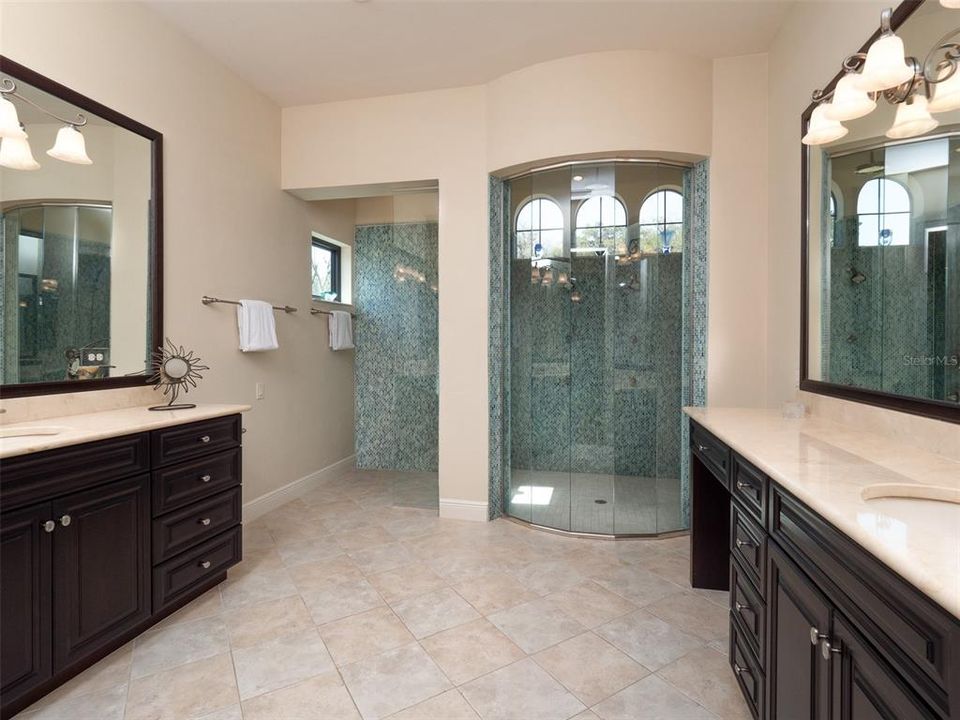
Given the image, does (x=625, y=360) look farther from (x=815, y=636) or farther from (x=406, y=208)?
(x=815, y=636)

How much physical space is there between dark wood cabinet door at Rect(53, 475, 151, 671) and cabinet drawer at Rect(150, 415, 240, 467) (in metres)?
0.12

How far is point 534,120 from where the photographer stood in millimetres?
3166

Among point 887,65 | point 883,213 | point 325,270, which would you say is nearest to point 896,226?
point 883,213

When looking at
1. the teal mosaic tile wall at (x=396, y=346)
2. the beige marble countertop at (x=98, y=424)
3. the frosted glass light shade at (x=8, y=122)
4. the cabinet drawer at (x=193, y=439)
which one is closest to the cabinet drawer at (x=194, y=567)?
the cabinet drawer at (x=193, y=439)

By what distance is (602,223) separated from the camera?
3.26m

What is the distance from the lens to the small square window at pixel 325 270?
4199mm

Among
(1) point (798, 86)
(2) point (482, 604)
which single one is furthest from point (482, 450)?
(1) point (798, 86)

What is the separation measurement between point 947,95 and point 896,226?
44cm

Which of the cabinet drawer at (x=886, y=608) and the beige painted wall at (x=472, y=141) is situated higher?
the beige painted wall at (x=472, y=141)

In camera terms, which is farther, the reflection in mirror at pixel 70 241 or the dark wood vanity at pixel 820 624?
the reflection in mirror at pixel 70 241

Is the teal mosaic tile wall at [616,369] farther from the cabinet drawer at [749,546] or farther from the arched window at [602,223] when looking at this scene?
the cabinet drawer at [749,546]

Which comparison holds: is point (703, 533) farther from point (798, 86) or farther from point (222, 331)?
point (222, 331)

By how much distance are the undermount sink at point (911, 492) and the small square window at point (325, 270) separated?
3912 mm

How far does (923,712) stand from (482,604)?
1.83 meters
